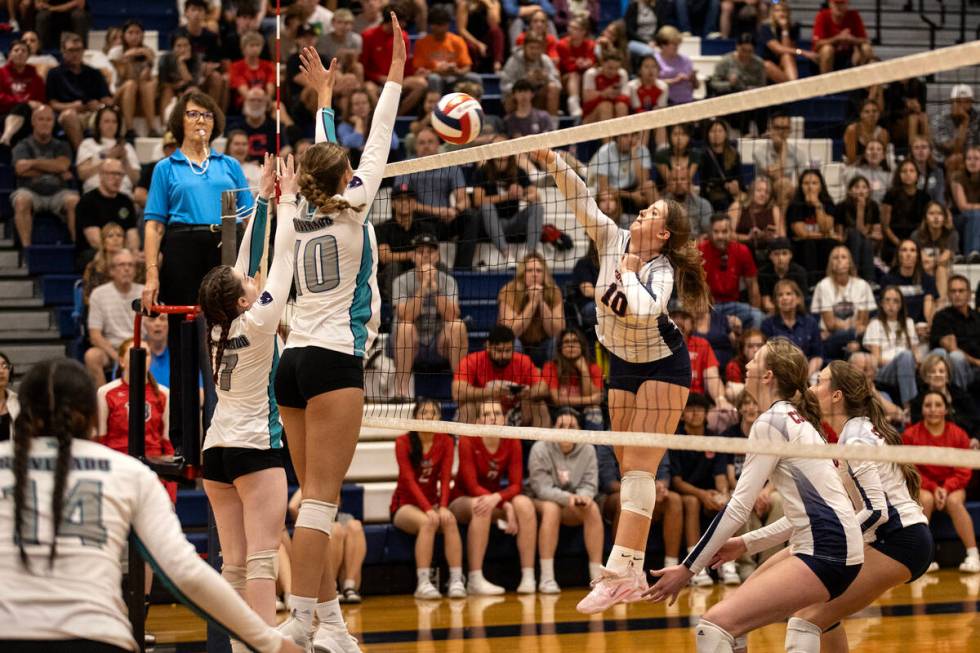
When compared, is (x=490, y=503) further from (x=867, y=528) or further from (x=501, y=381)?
A: (x=867, y=528)

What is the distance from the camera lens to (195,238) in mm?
7203

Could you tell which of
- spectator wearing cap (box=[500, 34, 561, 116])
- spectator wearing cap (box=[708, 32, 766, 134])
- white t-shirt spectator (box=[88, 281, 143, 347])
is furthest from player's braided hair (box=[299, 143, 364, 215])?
spectator wearing cap (box=[708, 32, 766, 134])

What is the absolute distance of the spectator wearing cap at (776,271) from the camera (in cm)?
1048

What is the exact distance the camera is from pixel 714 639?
17.5ft

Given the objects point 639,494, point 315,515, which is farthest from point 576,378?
point 315,515

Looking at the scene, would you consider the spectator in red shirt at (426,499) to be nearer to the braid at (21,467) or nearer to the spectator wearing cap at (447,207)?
the spectator wearing cap at (447,207)

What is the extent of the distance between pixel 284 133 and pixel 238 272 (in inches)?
276

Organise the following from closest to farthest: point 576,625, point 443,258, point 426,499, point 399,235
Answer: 1. point 576,625
2. point 426,499
3. point 399,235
4. point 443,258

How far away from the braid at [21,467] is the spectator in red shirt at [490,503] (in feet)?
19.7

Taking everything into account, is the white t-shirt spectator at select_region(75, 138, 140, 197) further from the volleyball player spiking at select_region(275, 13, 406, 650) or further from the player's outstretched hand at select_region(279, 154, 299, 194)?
the volleyball player spiking at select_region(275, 13, 406, 650)

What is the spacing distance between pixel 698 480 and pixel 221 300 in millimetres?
5425

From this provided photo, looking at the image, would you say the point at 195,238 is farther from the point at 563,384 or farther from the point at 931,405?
the point at 931,405

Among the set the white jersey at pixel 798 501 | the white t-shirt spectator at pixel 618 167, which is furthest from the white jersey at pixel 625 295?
the white t-shirt spectator at pixel 618 167

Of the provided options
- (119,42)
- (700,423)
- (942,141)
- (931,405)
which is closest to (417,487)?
(700,423)
